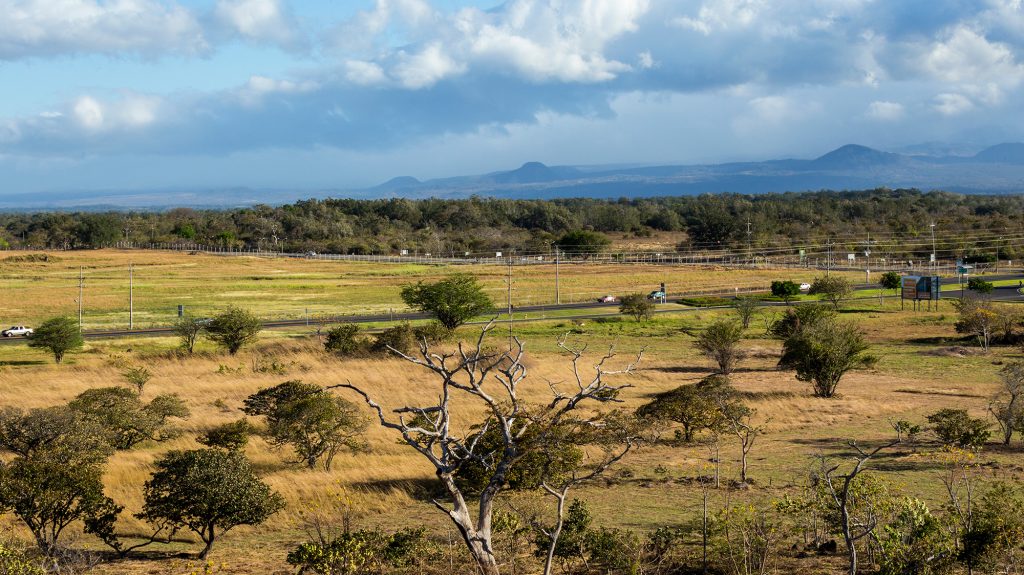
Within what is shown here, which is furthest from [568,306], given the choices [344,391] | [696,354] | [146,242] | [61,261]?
[146,242]

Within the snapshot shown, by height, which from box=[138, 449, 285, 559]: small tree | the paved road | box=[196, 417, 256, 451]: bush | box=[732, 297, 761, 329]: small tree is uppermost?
box=[138, 449, 285, 559]: small tree

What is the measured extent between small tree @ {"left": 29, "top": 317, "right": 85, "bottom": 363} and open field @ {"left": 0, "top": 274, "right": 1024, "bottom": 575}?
4.22ft

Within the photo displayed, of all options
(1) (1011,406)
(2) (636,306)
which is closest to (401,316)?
(2) (636,306)

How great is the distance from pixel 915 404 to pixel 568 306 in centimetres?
4692

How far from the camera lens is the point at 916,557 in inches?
660

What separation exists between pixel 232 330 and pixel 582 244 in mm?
115025

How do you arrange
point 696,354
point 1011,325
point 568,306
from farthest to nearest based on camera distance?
1. point 568,306
2. point 1011,325
3. point 696,354

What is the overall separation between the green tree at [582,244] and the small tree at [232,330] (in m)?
106

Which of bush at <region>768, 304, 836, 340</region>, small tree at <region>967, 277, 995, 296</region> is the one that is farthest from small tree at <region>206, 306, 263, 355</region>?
small tree at <region>967, 277, 995, 296</region>

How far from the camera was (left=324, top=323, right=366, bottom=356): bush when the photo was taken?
53000 mm

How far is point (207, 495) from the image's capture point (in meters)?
19.5

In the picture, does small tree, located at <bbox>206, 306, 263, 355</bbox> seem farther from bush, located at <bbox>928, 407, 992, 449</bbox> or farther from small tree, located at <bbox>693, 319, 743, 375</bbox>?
bush, located at <bbox>928, 407, 992, 449</bbox>

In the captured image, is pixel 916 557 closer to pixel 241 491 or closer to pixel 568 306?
pixel 241 491

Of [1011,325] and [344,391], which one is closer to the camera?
[344,391]
